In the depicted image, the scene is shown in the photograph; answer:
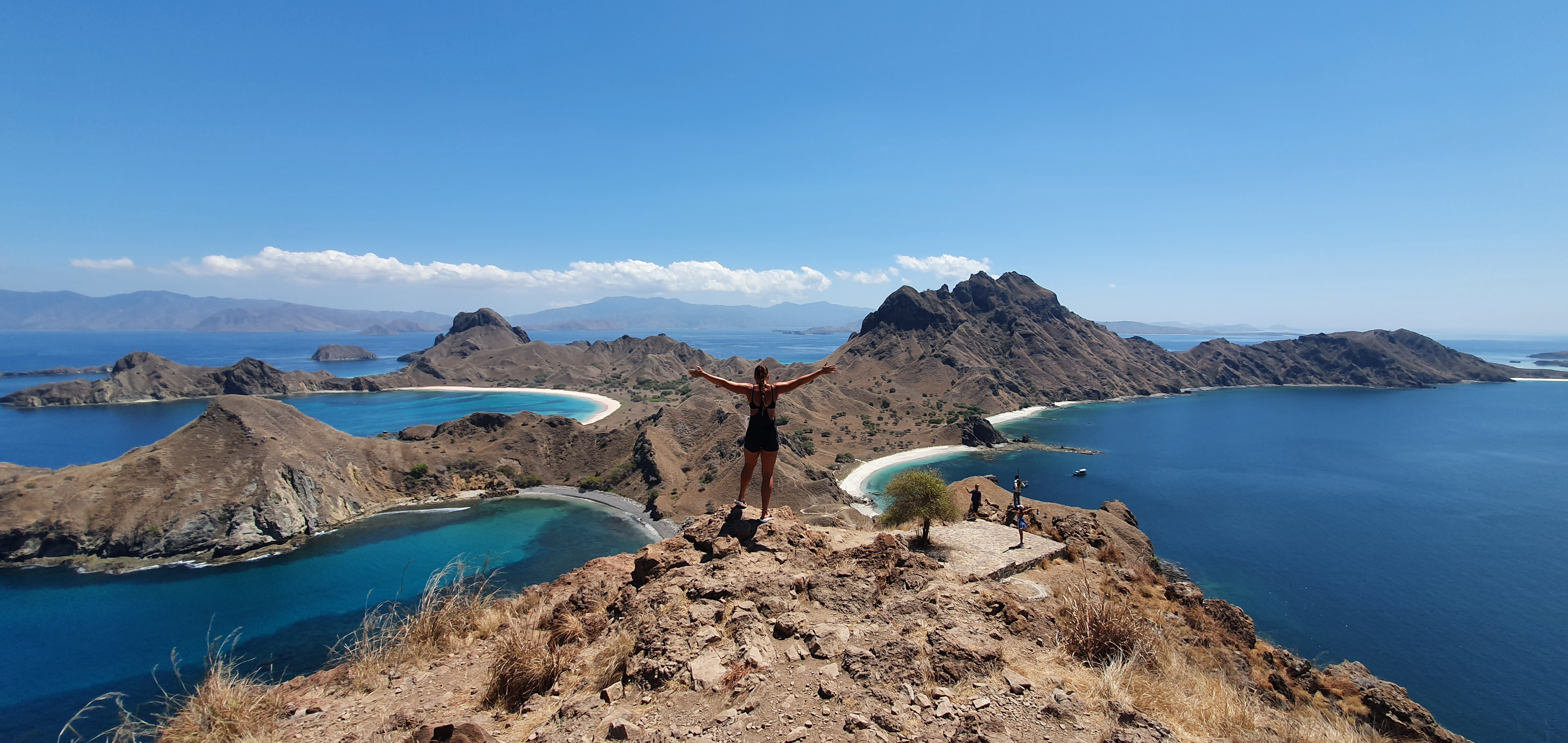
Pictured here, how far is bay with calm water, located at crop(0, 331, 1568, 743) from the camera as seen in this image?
30.0m

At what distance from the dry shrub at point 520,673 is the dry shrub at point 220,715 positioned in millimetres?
1992

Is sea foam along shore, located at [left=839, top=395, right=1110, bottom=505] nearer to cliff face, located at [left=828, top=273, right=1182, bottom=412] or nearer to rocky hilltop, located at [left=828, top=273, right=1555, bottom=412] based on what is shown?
cliff face, located at [left=828, top=273, right=1182, bottom=412]

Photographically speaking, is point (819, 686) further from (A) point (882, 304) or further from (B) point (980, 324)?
(B) point (980, 324)

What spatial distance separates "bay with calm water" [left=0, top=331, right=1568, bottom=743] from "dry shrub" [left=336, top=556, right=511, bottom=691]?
335cm

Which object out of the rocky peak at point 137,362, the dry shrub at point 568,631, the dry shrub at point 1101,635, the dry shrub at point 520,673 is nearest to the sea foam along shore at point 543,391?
the rocky peak at point 137,362

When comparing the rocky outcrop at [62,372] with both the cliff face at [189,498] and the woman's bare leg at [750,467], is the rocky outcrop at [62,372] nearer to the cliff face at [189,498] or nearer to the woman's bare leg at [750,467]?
the cliff face at [189,498]

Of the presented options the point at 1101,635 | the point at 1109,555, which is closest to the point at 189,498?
the point at 1109,555

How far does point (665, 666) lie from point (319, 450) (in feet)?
212

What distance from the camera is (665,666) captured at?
18.0 feet

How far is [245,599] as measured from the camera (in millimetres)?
37281

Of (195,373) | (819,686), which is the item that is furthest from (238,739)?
(195,373)

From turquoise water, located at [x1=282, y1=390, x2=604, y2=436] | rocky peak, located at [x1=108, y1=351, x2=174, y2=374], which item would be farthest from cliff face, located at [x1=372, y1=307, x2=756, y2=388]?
rocky peak, located at [x1=108, y1=351, x2=174, y2=374]

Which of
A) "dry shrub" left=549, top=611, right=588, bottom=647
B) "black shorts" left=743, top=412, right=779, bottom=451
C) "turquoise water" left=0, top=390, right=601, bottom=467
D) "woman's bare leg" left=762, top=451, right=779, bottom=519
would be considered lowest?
"turquoise water" left=0, top=390, right=601, bottom=467

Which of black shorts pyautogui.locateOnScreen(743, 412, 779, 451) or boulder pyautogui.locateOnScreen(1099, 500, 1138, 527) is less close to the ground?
black shorts pyautogui.locateOnScreen(743, 412, 779, 451)
